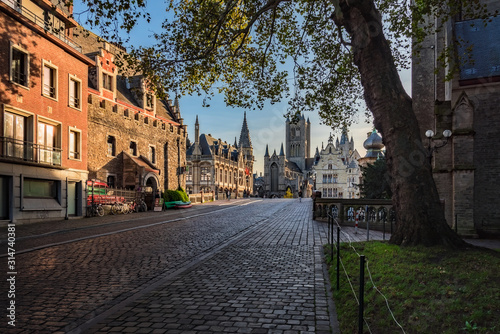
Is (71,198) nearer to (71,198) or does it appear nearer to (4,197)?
(71,198)

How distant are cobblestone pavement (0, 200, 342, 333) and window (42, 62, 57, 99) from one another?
487 inches

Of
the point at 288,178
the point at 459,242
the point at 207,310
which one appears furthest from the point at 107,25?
the point at 288,178

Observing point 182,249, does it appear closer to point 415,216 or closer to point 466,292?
point 415,216

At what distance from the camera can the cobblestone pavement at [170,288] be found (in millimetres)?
4258

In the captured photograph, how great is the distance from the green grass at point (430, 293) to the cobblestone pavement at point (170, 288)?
517 mm

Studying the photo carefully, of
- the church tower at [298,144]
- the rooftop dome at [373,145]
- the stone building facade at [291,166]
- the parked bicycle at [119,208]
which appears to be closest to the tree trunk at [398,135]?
the parked bicycle at [119,208]

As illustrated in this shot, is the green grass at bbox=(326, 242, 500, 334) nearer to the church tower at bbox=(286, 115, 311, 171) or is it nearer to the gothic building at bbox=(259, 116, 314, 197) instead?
the gothic building at bbox=(259, 116, 314, 197)

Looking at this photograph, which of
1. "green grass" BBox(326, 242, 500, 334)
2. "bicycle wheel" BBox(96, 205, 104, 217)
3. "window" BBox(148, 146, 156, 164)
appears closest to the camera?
"green grass" BBox(326, 242, 500, 334)

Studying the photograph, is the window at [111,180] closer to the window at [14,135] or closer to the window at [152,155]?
the window at [152,155]

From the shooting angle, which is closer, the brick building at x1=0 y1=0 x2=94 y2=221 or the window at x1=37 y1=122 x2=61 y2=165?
the brick building at x1=0 y1=0 x2=94 y2=221

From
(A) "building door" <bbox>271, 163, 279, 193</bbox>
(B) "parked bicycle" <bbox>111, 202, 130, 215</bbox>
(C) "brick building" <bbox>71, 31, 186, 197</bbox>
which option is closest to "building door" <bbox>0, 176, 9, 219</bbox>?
(B) "parked bicycle" <bbox>111, 202, 130, 215</bbox>

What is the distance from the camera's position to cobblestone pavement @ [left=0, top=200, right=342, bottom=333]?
4.26 m

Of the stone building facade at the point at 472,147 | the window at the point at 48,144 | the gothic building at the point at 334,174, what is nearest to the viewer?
the stone building facade at the point at 472,147

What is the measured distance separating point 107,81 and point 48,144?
1241 cm
